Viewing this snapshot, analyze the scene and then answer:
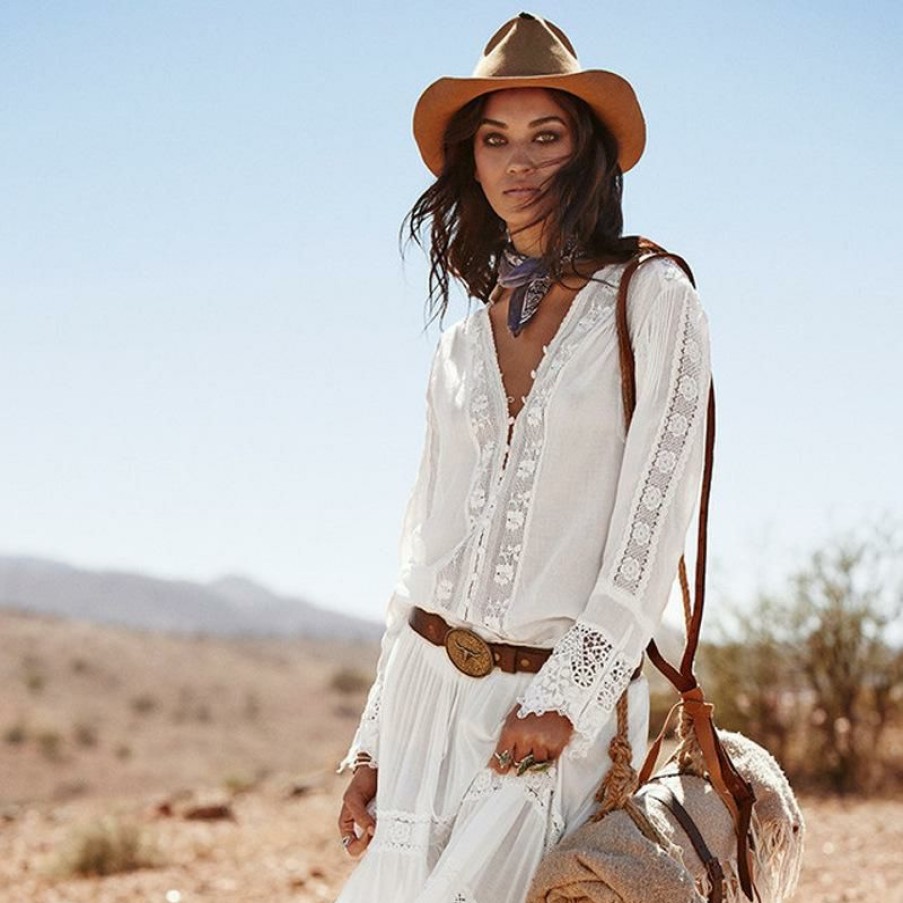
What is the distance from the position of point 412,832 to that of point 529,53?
5.34 ft

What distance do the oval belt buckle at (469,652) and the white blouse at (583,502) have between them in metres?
0.03

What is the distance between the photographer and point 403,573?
320 centimetres

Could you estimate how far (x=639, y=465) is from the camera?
277 cm

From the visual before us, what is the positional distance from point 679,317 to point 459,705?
2.83ft

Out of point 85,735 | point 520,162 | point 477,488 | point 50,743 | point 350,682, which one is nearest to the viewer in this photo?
point 477,488

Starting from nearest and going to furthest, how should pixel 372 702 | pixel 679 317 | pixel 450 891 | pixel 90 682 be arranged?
pixel 450 891 → pixel 679 317 → pixel 372 702 → pixel 90 682

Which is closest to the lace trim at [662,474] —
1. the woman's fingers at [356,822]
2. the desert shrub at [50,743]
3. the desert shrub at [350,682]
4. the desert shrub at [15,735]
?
the woman's fingers at [356,822]

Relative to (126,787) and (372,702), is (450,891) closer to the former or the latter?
(372,702)

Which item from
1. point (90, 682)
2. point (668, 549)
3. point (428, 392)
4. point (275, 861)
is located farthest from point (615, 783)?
point (90, 682)

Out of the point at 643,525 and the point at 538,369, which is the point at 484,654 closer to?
the point at 643,525

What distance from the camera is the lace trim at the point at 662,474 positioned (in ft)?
9.02

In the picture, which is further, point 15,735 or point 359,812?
point 15,735

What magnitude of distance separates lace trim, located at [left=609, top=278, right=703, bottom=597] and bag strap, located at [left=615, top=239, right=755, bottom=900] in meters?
0.10

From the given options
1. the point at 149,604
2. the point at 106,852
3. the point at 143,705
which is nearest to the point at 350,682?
the point at 143,705
